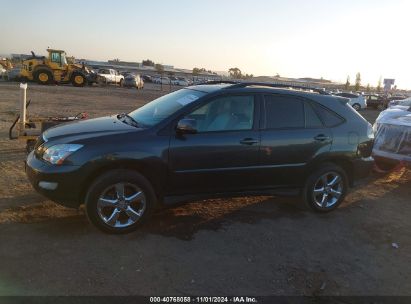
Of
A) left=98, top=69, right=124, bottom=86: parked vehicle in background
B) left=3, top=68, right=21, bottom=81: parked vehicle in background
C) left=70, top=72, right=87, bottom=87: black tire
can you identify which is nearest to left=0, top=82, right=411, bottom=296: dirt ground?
left=70, top=72, right=87, bottom=87: black tire

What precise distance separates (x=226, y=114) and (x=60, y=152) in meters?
2.00

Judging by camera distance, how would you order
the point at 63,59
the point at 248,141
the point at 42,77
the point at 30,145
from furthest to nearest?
the point at 63,59 → the point at 42,77 → the point at 30,145 → the point at 248,141

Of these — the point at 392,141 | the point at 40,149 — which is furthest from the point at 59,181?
the point at 392,141

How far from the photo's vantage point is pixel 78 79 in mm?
32281

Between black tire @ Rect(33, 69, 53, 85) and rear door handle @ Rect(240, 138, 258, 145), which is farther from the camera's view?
black tire @ Rect(33, 69, 53, 85)

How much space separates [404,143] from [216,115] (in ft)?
15.1

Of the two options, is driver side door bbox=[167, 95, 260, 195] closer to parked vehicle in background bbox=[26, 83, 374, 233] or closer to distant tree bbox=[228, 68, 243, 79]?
parked vehicle in background bbox=[26, 83, 374, 233]

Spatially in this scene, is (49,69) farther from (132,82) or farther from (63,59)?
(132,82)

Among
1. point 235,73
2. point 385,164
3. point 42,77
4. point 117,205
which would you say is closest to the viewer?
point 117,205

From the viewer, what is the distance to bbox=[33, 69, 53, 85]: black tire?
30.1 meters

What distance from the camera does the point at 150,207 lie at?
4.51m

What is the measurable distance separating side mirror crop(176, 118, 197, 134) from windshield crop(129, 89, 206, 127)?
0.88 feet

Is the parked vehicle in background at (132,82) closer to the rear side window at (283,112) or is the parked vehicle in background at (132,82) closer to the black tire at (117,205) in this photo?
the rear side window at (283,112)

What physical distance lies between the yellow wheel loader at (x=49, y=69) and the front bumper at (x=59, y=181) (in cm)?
2866
